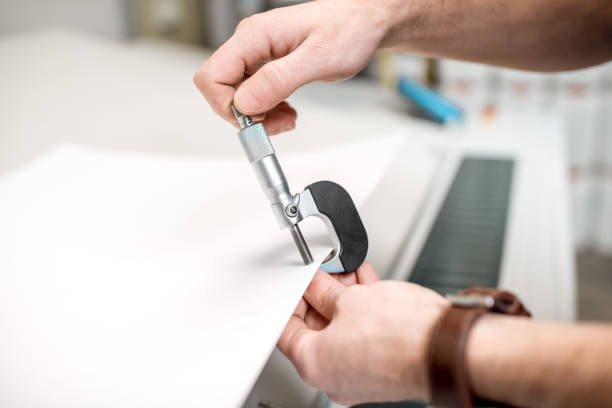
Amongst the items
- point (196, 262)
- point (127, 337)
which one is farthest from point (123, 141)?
point (127, 337)

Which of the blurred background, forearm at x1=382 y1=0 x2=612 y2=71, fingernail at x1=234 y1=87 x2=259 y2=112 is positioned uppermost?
fingernail at x1=234 y1=87 x2=259 y2=112

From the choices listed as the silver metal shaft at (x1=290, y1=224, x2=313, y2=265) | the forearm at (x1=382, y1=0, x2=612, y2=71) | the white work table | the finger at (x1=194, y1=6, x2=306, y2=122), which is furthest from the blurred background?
the silver metal shaft at (x1=290, y1=224, x2=313, y2=265)

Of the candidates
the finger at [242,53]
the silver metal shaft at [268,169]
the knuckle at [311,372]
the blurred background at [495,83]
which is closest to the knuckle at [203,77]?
the finger at [242,53]

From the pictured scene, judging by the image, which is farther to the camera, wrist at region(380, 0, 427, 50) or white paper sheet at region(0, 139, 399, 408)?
wrist at region(380, 0, 427, 50)

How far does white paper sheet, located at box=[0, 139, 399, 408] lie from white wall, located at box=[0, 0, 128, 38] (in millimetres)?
674

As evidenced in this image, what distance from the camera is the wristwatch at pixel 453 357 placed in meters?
0.42

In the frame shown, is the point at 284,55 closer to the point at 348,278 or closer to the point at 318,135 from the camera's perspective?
the point at 348,278

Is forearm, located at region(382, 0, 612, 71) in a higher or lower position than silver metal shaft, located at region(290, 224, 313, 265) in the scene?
higher

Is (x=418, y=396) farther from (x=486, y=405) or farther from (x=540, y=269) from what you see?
(x=540, y=269)

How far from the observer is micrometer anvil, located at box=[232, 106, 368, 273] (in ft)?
1.86

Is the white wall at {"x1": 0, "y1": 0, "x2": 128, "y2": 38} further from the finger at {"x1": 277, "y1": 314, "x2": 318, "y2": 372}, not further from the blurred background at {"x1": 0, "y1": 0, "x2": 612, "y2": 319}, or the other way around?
the finger at {"x1": 277, "y1": 314, "x2": 318, "y2": 372}

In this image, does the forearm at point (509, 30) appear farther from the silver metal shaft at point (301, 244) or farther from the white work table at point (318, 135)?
the silver metal shaft at point (301, 244)

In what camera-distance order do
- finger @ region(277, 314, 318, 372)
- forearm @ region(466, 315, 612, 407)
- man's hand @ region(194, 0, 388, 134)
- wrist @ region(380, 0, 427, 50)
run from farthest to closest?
wrist @ region(380, 0, 427, 50), man's hand @ region(194, 0, 388, 134), finger @ region(277, 314, 318, 372), forearm @ region(466, 315, 612, 407)

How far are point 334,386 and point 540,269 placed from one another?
1.53ft
